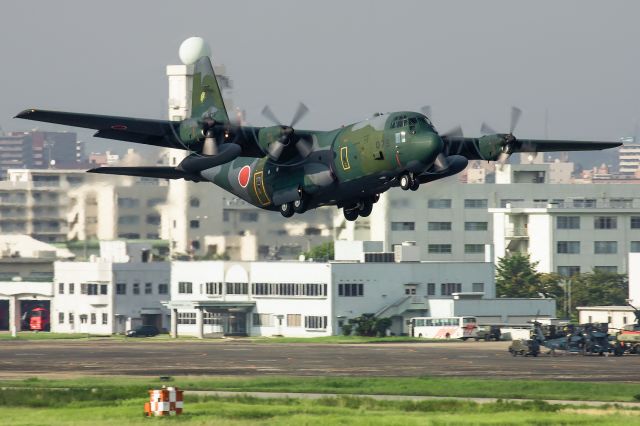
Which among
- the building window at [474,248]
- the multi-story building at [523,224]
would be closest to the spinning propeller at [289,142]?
the multi-story building at [523,224]

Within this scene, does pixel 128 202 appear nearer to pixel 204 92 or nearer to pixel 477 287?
pixel 204 92

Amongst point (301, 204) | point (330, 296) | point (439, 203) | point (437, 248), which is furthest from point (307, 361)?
point (439, 203)

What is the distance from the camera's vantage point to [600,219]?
486ft

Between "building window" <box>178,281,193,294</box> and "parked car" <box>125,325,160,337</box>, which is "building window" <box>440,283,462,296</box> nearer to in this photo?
"building window" <box>178,281,193,294</box>

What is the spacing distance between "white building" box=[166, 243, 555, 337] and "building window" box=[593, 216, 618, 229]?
76.2 ft

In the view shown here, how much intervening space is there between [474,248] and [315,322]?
A: 42888 mm

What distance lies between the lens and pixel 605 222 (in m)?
148

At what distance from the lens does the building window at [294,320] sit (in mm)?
125688

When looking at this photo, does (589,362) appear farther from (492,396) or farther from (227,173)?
(227,173)

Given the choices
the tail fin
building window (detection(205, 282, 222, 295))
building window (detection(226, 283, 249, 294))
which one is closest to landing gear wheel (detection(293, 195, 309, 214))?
the tail fin

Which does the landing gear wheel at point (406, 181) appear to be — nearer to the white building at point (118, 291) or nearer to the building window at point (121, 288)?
the white building at point (118, 291)

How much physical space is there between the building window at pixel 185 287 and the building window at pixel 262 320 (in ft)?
29.0

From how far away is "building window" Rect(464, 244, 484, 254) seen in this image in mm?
161625

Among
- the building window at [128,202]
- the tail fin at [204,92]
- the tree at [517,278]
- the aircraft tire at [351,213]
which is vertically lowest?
the tree at [517,278]
